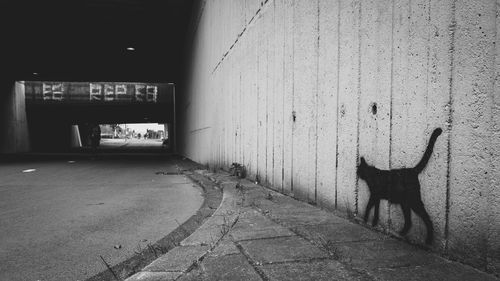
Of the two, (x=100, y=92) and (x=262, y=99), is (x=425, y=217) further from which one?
(x=100, y=92)

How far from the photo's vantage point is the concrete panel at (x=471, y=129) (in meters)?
1.49

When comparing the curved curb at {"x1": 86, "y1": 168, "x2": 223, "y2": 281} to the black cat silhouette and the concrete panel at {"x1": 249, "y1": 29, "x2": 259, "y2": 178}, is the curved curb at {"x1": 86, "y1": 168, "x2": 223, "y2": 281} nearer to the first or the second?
the concrete panel at {"x1": 249, "y1": 29, "x2": 259, "y2": 178}

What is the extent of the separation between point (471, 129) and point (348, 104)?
3.35 feet

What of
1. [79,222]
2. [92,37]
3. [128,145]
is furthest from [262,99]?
[128,145]

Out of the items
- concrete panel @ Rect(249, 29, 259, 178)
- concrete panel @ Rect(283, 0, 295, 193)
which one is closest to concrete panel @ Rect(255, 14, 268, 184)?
concrete panel @ Rect(249, 29, 259, 178)

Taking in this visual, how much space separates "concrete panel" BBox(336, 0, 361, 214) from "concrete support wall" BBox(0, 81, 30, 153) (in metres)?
19.9

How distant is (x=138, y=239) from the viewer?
267cm

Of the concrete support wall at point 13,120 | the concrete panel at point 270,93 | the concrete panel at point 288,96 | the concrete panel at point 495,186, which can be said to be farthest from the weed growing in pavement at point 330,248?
the concrete support wall at point 13,120

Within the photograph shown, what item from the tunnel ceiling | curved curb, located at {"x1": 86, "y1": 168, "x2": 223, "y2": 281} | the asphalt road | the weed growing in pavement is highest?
the tunnel ceiling

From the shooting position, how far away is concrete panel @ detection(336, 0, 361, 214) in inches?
95.0

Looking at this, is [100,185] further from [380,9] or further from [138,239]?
[380,9]

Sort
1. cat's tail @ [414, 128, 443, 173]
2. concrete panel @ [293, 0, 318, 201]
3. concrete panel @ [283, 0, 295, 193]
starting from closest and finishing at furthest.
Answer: cat's tail @ [414, 128, 443, 173], concrete panel @ [293, 0, 318, 201], concrete panel @ [283, 0, 295, 193]

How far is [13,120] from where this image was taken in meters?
18.6

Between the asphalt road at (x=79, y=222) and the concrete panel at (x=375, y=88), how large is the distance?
5.89 ft
